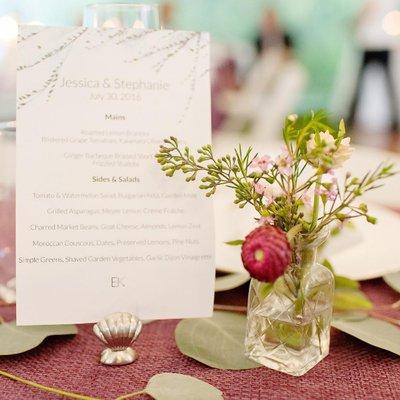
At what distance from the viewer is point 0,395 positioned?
62cm

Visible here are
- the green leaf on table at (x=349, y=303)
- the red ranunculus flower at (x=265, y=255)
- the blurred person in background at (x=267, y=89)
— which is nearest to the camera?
the red ranunculus flower at (x=265, y=255)

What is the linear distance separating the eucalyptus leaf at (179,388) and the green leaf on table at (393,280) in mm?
398

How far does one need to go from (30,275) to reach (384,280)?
0.54 meters

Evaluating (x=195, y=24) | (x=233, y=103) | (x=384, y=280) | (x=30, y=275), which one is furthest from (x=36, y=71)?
(x=195, y=24)

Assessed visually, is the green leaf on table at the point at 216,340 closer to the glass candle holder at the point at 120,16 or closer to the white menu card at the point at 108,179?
the white menu card at the point at 108,179

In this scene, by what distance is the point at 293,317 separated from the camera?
686 mm

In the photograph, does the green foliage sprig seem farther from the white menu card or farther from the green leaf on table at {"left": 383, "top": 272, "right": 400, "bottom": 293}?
the green leaf on table at {"left": 383, "top": 272, "right": 400, "bottom": 293}

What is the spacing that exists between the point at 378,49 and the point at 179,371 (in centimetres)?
664

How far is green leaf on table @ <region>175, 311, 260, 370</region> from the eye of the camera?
70cm

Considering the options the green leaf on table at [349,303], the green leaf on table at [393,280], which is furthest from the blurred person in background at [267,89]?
the green leaf on table at [349,303]

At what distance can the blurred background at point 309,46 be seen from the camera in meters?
6.64

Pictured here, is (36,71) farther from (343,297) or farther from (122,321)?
(343,297)

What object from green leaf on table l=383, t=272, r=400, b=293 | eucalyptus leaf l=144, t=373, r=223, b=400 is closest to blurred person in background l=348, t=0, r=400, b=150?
green leaf on table l=383, t=272, r=400, b=293

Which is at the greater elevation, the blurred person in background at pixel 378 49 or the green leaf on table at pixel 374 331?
the blurred person in background at pixel 378 49
